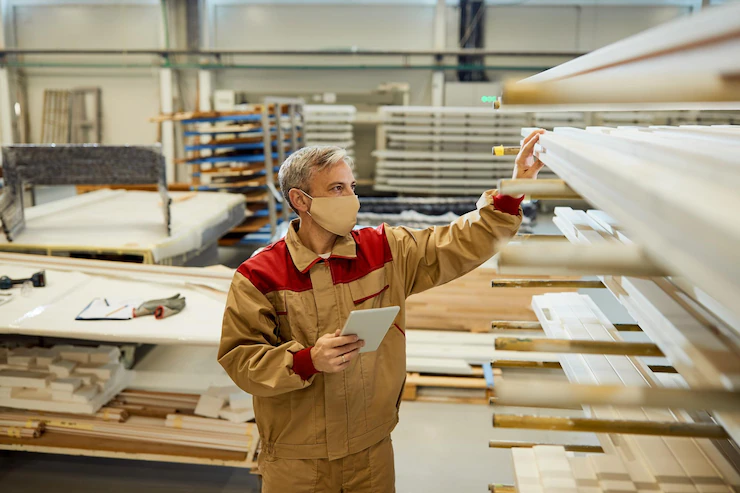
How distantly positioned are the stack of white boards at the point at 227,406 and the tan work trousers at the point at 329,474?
1.28m

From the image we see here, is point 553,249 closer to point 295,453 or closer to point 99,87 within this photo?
point 295,453

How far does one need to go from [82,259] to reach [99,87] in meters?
9.70

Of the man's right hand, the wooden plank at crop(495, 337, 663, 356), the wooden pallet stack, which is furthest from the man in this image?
the wooden pallet stack

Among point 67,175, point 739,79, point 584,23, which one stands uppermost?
point 584,23

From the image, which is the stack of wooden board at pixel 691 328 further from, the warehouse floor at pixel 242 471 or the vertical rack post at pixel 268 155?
the vertical rack post at pixel 268 155

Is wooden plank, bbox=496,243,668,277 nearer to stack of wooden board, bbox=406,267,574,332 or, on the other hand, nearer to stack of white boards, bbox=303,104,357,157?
stack of wooden board, bbox=406,267,574,332

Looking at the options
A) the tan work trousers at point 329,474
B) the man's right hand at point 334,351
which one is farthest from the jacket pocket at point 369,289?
the tan work trousers at point 329,474

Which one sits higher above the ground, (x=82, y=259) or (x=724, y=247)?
(x=724, y=247)

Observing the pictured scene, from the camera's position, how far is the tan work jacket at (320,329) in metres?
2.21

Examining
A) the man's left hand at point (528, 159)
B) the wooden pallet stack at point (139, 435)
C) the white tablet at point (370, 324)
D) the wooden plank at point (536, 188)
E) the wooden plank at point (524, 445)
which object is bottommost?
the wooden pallet stack at point (139, 435)

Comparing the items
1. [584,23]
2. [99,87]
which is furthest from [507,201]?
[99,87]

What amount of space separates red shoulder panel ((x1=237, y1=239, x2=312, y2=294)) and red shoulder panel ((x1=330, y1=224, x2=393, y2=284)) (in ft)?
0.39

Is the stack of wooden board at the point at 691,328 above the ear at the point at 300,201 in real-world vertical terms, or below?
below

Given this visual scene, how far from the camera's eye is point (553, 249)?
921 mm
